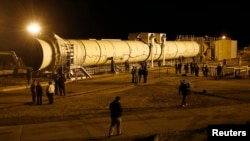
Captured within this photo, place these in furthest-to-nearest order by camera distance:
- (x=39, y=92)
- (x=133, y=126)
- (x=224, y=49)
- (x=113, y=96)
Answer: (x=224, y=49) < (x=113, y=96) < (x=39, y=92) < (x=133, y=126)

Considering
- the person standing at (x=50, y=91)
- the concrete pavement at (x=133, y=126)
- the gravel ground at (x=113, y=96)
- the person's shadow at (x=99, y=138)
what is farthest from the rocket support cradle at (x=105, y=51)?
the person's shadow at (x=99, y=138)

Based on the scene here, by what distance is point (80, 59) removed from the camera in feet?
109

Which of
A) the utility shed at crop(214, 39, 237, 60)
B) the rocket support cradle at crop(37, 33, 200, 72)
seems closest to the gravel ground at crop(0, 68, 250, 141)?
the rocket support cradle at crop(37, 33, 200, 72)

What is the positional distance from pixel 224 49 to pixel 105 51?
29.1 m

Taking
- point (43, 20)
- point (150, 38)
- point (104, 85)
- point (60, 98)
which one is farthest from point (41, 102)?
point (43, 20)

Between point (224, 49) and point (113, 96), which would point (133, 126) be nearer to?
point (113, 96)

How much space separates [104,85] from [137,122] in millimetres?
13089

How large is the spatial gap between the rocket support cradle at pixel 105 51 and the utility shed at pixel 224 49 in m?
4.38

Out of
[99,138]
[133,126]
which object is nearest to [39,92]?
[133,126]

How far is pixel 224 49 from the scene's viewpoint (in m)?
59.2

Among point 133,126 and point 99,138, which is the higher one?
point 133,126

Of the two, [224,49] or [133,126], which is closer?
[133,126]

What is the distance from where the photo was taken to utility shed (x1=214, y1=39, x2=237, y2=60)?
57.6m

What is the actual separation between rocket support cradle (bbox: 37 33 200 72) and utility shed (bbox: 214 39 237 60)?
438 centimetres
